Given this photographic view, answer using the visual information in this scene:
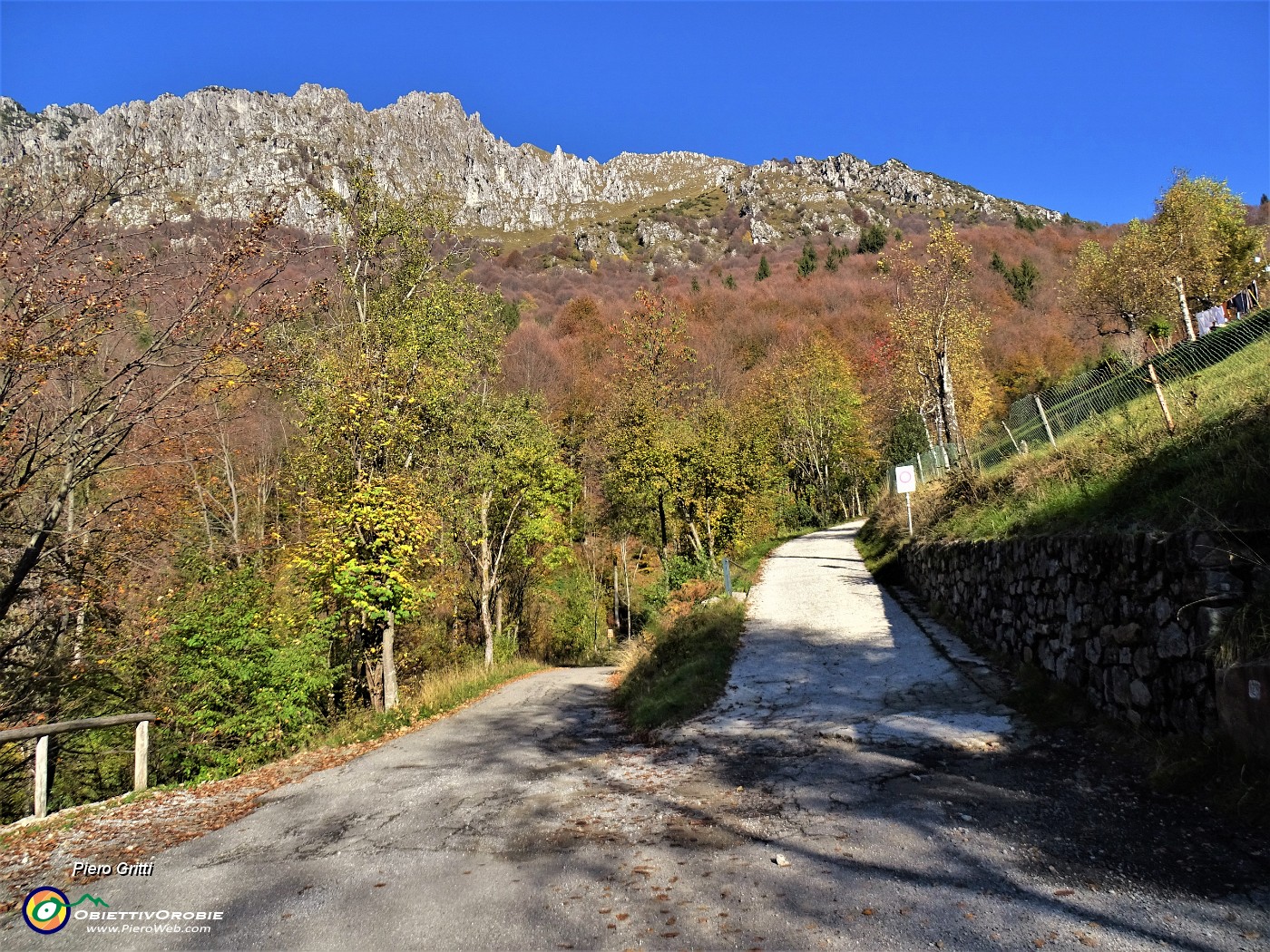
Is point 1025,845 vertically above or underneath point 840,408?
underneath

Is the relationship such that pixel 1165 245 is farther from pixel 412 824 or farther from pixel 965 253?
pixel 412 824

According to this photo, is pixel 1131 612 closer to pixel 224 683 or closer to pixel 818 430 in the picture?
pixel 224 683

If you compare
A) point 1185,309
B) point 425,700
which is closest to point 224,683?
point 425,700

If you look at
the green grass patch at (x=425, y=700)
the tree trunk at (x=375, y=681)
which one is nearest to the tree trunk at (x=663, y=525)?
the green grass patch at (x=425, y=700)

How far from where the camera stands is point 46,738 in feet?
22.6

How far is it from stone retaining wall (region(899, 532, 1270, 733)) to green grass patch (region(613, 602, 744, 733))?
390cm

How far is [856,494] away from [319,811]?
137 ft

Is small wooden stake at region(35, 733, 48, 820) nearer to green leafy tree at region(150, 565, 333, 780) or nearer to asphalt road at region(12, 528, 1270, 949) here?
asphalt road at region(12, 528, 1270, 949)

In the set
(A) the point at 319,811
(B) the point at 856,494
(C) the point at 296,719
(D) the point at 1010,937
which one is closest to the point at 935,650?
(D) the point at 1010,937

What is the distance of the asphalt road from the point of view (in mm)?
3348

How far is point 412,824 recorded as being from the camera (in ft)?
18.0

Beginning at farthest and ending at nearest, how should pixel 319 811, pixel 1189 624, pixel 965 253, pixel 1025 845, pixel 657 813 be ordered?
pixel 965 253, pixel 319 811, pixel 657 813, pixel 1189 624, pixel 1025 845

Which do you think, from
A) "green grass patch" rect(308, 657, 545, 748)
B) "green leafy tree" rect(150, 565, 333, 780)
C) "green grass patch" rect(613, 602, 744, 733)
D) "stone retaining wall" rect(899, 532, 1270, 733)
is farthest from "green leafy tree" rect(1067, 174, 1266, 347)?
"green leafy tree" rect(150, 565, 333, 780)

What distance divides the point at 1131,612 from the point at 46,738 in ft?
32.5
